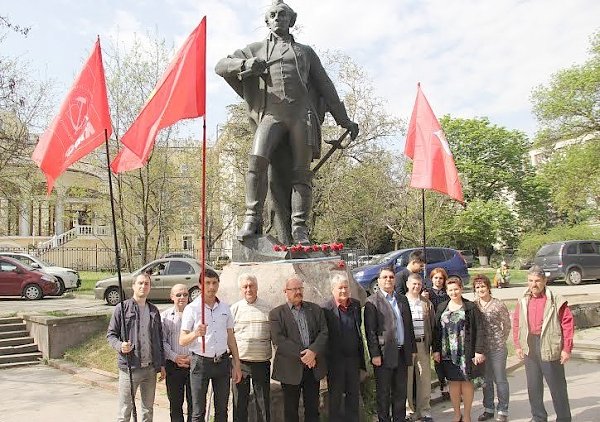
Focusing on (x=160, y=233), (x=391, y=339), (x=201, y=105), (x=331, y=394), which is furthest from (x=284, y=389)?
(x=160, y=233)

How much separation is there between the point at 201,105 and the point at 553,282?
19161 mm

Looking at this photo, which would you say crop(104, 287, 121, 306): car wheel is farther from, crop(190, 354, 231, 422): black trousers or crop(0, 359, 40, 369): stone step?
crop(190, 354, 231, 422): black trousers

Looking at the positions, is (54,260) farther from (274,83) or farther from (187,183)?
(274,83)

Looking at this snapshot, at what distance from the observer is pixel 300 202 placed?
21.3 ft

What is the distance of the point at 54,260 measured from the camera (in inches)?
1503

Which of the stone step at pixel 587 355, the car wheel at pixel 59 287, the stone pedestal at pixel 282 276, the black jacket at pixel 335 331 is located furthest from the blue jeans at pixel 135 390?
the car wheel at pixel 59 287

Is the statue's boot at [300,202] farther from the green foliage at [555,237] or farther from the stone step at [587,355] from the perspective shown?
the green foliage at [555,237]

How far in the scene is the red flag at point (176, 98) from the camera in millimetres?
4723

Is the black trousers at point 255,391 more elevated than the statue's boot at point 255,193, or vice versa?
the statue's boot at point 255,193

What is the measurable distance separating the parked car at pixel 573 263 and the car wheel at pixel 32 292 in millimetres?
16813

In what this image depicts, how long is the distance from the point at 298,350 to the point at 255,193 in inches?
86.2

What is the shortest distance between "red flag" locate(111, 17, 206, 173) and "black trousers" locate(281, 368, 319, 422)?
2257 millimetres

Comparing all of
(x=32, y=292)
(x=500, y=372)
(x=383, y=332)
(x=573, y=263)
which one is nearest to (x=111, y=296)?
(x=32, y=292)

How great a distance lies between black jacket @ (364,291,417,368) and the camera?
503cm
